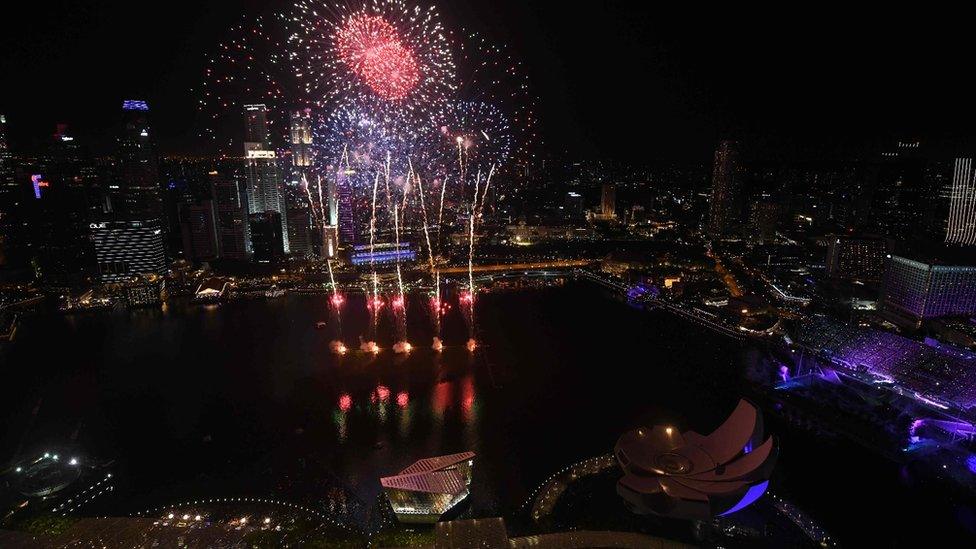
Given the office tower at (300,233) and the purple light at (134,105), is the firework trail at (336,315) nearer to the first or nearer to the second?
the office tower at (300,233)

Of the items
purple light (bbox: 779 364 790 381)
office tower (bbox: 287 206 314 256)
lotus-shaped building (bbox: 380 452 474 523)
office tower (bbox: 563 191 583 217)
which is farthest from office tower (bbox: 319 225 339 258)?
purple light (bbox: 779 364 790 381)

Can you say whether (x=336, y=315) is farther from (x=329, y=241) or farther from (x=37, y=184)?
(x=37, y=184)

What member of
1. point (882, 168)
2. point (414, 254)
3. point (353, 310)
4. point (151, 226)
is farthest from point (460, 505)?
point (882, 168)

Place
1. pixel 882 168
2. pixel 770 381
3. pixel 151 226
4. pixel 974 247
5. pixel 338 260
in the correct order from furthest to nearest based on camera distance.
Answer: pixel 882 168
pixel 338 260
pixel 151 226
pixel 974 247
pixel 770 381

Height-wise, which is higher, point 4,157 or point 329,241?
point 4,157

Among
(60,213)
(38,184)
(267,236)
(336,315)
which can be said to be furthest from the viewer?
(267,236)

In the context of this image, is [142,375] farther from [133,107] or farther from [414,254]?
[133,107]

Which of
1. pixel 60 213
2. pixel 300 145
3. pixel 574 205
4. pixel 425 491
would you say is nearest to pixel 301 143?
pixel 300 145
